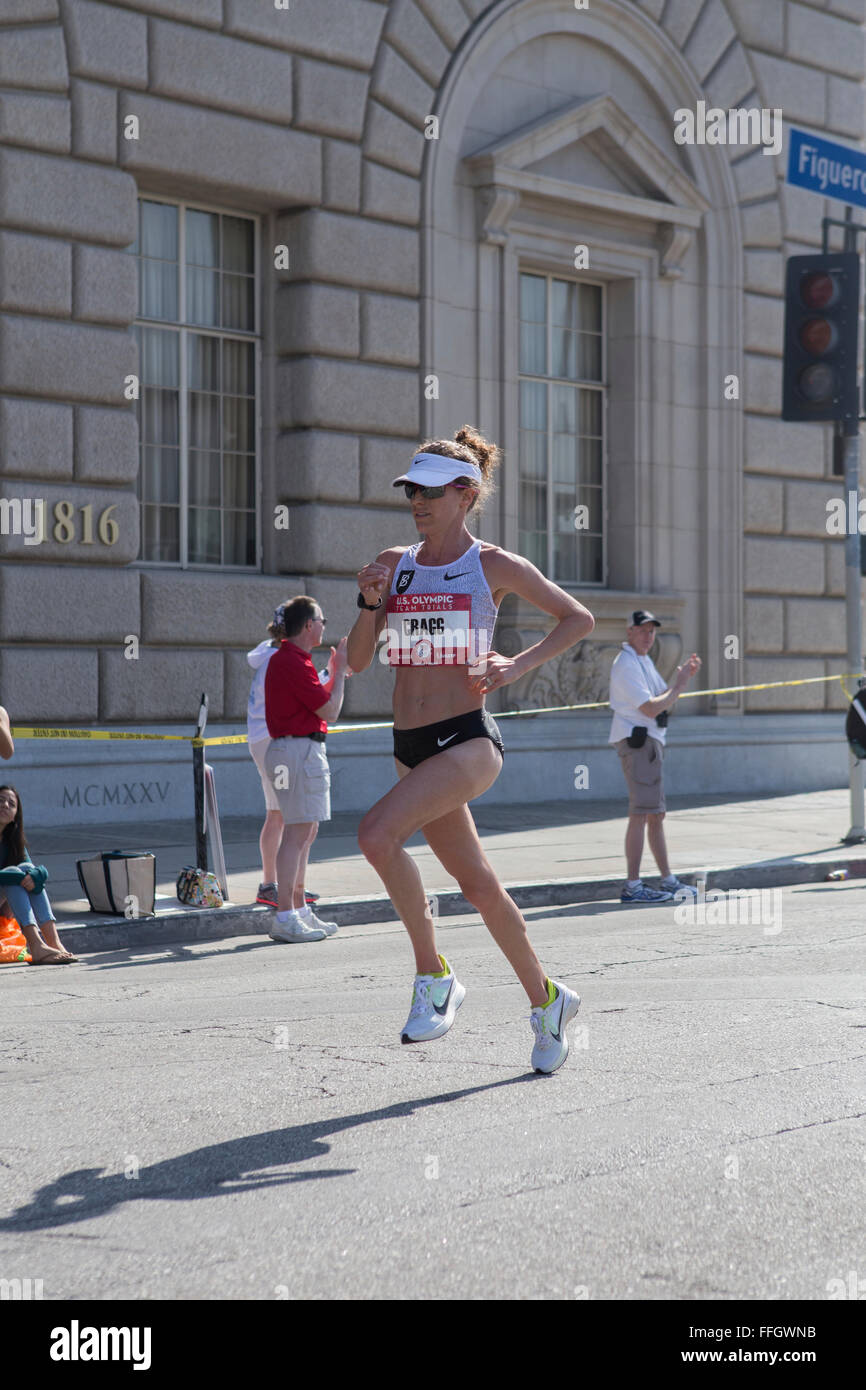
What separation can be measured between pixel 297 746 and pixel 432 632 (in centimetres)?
395

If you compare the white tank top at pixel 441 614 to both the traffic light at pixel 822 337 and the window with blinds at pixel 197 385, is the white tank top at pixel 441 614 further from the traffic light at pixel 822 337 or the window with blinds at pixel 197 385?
the window with blinds at pixel 197 385

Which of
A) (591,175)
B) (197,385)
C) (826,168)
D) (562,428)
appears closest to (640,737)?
(826,168)

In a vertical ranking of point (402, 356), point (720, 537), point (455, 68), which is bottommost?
point (720, 537)

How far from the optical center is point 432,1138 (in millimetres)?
4887

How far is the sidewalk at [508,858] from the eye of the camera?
989cm

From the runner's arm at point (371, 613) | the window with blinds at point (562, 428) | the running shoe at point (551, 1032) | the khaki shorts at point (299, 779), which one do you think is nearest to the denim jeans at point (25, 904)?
the khaki shorts at point (299, 779)

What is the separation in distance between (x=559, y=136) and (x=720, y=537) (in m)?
4.66

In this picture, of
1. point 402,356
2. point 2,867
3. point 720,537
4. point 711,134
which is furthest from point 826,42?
point 2,867

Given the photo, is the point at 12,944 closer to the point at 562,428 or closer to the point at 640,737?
the point at 640,737

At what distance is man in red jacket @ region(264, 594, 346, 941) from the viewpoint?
31.2 feet

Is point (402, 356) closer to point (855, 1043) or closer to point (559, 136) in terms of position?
point (559, 136)

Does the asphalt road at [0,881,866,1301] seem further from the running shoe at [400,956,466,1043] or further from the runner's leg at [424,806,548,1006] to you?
the runner's leg at [424,806,548,1006]

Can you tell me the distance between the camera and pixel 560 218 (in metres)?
18.3
